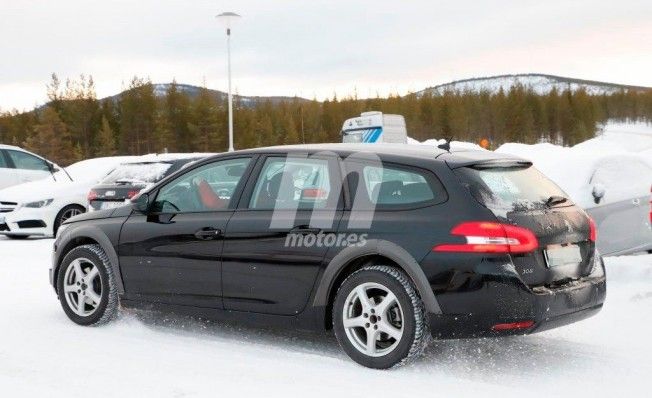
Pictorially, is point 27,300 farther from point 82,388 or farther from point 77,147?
point 77,147

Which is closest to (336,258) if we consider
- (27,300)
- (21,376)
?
(21,376)

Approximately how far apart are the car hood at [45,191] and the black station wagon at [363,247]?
9119mm

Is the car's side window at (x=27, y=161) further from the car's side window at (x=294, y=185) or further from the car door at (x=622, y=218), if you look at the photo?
the car's side window at (x=294, y=185)

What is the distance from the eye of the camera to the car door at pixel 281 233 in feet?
18.3

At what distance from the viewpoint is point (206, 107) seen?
79.8 metres

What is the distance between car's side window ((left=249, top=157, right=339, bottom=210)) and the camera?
18.7 feet

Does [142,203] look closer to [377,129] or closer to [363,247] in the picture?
[363,247]

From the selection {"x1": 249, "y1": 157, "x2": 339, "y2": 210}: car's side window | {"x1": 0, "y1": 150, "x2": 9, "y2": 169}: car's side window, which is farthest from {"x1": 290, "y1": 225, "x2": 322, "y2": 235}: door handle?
{"x1": 0, "y1": 150, "x2": 9, "y2": 169}: car's side window

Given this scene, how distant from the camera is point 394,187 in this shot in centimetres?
543

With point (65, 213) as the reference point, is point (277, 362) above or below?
below

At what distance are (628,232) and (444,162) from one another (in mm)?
5110

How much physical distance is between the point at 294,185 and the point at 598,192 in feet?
16.3

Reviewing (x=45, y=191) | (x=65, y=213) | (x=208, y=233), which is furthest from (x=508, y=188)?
(x=45, y=191)

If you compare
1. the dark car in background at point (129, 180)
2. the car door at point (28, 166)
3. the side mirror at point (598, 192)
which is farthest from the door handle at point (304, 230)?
the car door at point (28, 166)
